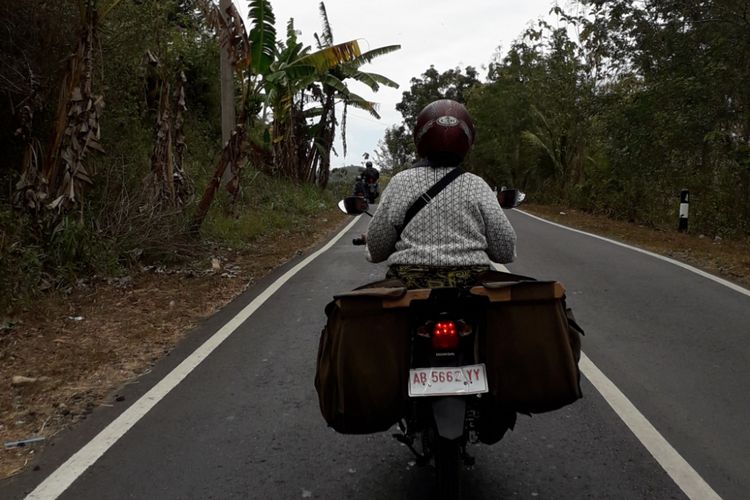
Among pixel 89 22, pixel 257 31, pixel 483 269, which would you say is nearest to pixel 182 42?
pixel 257 31

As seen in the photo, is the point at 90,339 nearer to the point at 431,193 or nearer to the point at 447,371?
the point at 431,193

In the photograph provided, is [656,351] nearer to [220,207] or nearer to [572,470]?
[572,470]

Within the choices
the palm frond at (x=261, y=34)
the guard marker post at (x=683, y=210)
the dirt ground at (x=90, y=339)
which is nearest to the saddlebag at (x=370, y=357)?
the dirt ground at (x=90, y=339)

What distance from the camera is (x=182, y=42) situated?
1783 centimetres

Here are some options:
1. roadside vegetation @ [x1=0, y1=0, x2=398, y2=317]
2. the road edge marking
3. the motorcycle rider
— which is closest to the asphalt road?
the road edge marking

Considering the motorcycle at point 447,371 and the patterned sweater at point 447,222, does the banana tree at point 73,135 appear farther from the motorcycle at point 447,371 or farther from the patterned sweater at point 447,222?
the motorcycle at point 447,371

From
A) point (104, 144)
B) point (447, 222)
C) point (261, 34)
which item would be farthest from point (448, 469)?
point (261, 34)

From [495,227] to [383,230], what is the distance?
57 cm

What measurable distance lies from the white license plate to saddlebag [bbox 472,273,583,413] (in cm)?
6

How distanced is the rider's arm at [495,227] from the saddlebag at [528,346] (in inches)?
Result: 20.9

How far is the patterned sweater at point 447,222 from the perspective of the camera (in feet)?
10.8

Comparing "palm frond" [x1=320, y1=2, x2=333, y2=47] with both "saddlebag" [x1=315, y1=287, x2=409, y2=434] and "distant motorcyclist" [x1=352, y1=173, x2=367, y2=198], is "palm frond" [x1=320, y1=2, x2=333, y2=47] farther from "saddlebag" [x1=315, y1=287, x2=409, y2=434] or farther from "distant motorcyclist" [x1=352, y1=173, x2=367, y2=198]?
"saddlebag" [x1=315, y1=287, x2=409, y2=434]

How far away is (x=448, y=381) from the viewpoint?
2.90m

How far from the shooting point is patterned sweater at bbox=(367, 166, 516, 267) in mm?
3293
